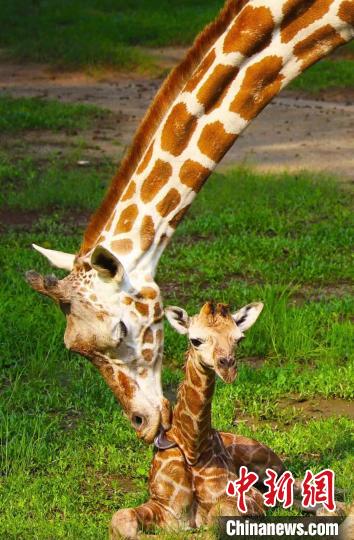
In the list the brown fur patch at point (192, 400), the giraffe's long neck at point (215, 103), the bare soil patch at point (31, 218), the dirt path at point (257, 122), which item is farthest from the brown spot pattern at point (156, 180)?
the dirt path at point (257, 122)

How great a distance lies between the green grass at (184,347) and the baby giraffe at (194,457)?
0.56ft

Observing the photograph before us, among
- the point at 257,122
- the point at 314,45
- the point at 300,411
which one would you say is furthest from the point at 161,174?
the point at 257,122

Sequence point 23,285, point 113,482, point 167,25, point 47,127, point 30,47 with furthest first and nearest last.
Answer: point 167,25 < point 30,47 < point 47,127 < point 23,285 < point 113,482

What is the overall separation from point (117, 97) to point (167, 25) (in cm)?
424

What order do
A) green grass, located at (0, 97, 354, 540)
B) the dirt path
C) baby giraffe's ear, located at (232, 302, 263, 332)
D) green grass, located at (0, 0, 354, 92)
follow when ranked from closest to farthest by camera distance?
baby giraffe's ear, located at (232, 302, 263, 332) → green grass, located at (0, 97, 354, 540) → the dirt path → green grass, located at (0, 0, 354, 92)

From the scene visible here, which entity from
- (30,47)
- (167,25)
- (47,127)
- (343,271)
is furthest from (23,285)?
(167,25)

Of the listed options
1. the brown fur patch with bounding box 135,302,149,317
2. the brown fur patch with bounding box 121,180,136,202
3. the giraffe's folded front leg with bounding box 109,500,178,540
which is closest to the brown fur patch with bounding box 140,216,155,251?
the brown fur patch with bounding box 121,180,136,202

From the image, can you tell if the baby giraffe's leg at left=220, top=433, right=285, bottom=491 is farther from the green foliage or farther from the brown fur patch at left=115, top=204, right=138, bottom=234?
the green foliage

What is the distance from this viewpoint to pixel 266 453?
5355 mm

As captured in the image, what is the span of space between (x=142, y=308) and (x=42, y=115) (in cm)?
910

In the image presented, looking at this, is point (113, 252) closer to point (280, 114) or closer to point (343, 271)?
point (343, 271)

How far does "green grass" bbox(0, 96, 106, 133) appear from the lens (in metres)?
13.5

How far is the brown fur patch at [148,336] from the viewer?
505 centimetres

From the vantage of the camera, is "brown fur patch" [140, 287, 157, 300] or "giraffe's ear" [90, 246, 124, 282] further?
"brown fur patch" [140, 287, 157, 300]
